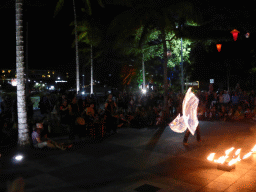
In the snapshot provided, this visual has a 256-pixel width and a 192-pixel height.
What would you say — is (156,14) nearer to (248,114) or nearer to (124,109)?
(124,109)

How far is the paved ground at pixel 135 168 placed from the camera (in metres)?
5.48

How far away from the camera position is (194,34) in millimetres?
17328

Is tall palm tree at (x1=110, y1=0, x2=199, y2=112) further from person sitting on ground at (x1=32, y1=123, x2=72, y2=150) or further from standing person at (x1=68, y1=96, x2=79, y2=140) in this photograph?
person sitting on ground at (x1=32, y1=123, x2=72, y2=150)

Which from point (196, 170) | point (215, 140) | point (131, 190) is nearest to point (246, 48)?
point (215, 140)

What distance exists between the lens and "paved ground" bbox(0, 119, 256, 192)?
548 cm

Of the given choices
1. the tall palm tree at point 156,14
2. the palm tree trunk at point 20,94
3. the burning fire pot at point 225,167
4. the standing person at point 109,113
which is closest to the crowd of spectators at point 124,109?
the standing person at point 109,113

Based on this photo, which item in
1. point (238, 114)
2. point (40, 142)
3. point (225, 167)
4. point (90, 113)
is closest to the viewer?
point (225, 167)

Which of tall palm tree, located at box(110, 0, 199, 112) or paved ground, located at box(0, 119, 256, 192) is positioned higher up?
tall palm tree, located at box(110, 0, 199, 112)

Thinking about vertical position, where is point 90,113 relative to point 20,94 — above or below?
below

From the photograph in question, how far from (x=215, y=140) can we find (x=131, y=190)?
5.57 m

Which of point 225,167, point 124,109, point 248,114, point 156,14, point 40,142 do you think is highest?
point 156,14

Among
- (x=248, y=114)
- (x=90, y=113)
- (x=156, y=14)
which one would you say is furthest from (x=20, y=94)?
(x=248, y=114)

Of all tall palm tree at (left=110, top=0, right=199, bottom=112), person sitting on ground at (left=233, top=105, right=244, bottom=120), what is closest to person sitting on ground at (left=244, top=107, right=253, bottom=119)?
person sitting on ground at (left=233, top=105, right=244, bottom=120)

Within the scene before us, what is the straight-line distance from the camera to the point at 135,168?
6.68 m
